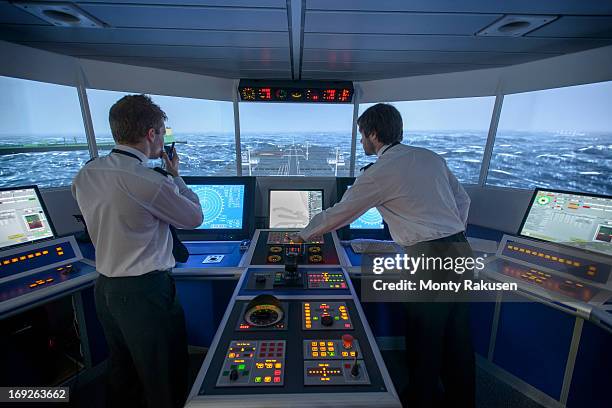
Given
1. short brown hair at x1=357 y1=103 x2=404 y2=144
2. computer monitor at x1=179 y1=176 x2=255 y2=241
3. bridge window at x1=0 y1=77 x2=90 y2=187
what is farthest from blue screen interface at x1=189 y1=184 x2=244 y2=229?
short brown hair at x1=357 y1=103 x2=404 y2=144

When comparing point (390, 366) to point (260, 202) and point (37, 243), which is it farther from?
point (37, 243)

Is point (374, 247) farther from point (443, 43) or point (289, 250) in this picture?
point (443, 43)

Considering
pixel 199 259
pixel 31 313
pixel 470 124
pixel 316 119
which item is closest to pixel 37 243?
pixel 31 313

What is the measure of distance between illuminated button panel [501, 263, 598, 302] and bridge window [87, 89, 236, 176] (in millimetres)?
2281

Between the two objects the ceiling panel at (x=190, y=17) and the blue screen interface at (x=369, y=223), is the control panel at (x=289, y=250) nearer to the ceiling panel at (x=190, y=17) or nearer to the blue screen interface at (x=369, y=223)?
the blue screen interface at (x=369, y=223)

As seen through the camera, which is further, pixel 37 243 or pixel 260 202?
pixel 260 202

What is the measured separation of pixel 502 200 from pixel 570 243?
2.14ft

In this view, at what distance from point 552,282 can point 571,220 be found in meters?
0.42

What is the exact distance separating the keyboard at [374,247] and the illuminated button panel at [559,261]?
0.71 metres

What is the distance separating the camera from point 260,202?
2344mm

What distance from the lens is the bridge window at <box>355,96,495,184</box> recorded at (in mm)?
2438

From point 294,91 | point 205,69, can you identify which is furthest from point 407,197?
point 205,69

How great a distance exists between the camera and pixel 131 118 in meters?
1.16

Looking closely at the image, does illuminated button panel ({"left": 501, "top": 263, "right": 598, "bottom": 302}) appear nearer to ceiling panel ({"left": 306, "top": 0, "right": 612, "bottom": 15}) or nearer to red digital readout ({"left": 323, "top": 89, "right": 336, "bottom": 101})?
ceiling panel ({"left": 306, "top": 0, "right": 612, "bottom": 15})
